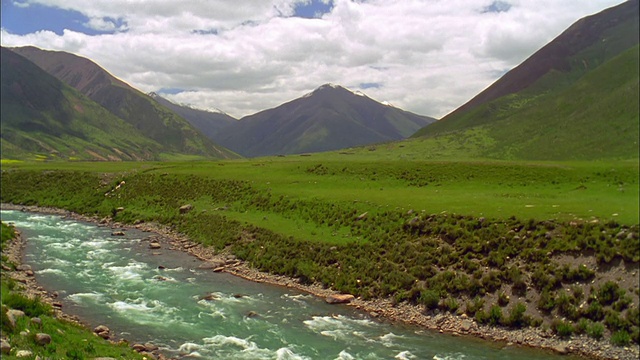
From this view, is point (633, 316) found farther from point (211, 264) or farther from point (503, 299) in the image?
point (211, 264)

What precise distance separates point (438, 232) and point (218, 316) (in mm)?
Answer: 21711

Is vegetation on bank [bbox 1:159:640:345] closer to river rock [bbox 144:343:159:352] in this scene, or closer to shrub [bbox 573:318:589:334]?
shrub [bbox 573:318:589:334]

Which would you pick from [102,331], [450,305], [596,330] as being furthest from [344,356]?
[596,330]

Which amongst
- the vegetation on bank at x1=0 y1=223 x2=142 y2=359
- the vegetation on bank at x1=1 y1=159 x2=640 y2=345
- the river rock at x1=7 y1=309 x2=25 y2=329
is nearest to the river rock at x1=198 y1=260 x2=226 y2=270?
the vegetation on bank at x1=1 y1=159 x2=640 y2=345

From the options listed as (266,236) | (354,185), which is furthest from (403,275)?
(354,185)

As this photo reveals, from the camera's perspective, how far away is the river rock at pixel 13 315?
19.2 m

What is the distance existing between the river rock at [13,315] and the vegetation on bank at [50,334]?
0.07 metres

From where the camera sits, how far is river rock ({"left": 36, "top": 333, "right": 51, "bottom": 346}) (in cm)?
1853

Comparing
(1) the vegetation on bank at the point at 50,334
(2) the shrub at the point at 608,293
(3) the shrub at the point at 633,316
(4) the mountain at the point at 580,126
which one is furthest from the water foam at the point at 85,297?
(4) the mountain at the point at 580,126

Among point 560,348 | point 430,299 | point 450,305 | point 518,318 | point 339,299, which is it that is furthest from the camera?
point 339,299

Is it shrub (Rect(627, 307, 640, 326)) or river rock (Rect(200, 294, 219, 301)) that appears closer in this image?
shrub (Rect(627, 307, 640, 326))

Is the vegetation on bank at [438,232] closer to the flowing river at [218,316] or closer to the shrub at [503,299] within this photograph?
the shrub at [503,299]

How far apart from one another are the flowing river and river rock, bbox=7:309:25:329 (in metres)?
5.90

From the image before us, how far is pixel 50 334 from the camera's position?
20.4 meters
